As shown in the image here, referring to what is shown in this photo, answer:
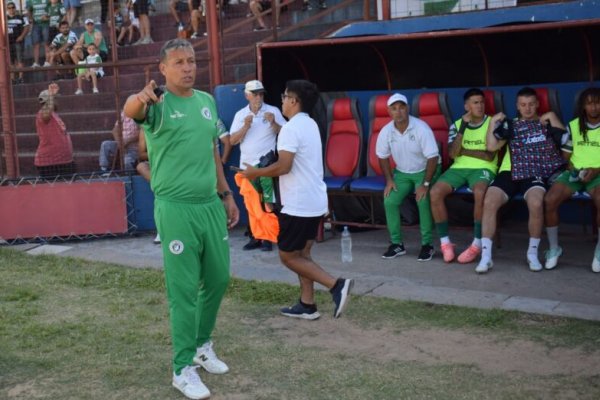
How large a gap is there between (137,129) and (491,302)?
523cm

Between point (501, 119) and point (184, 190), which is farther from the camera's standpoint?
point (501, 119)

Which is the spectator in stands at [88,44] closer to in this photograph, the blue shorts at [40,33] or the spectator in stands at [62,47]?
the spectator in stands at [62,47]

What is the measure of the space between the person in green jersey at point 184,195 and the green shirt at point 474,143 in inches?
157

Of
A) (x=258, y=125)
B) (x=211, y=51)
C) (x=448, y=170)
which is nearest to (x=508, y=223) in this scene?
(x=448, y=170)

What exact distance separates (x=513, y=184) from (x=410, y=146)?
1.07 m

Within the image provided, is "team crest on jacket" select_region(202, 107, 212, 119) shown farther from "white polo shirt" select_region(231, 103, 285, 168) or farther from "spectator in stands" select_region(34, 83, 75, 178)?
"spectator in stands" select_region(34, 83, 75, 178)

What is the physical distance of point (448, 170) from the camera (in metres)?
8.70

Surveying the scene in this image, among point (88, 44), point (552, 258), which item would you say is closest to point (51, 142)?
point (88, 44)

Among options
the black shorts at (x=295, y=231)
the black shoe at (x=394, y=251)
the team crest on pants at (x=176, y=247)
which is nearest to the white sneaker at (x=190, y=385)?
the team crest on pants at (x=176, y=247)

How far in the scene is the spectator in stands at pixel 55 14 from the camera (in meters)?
13.5

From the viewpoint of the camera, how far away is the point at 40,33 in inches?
512

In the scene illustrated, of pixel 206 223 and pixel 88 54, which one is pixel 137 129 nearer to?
pixel 88 54

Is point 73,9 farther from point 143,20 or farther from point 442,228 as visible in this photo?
point 442,228

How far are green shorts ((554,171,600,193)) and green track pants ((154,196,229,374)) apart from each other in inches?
153
